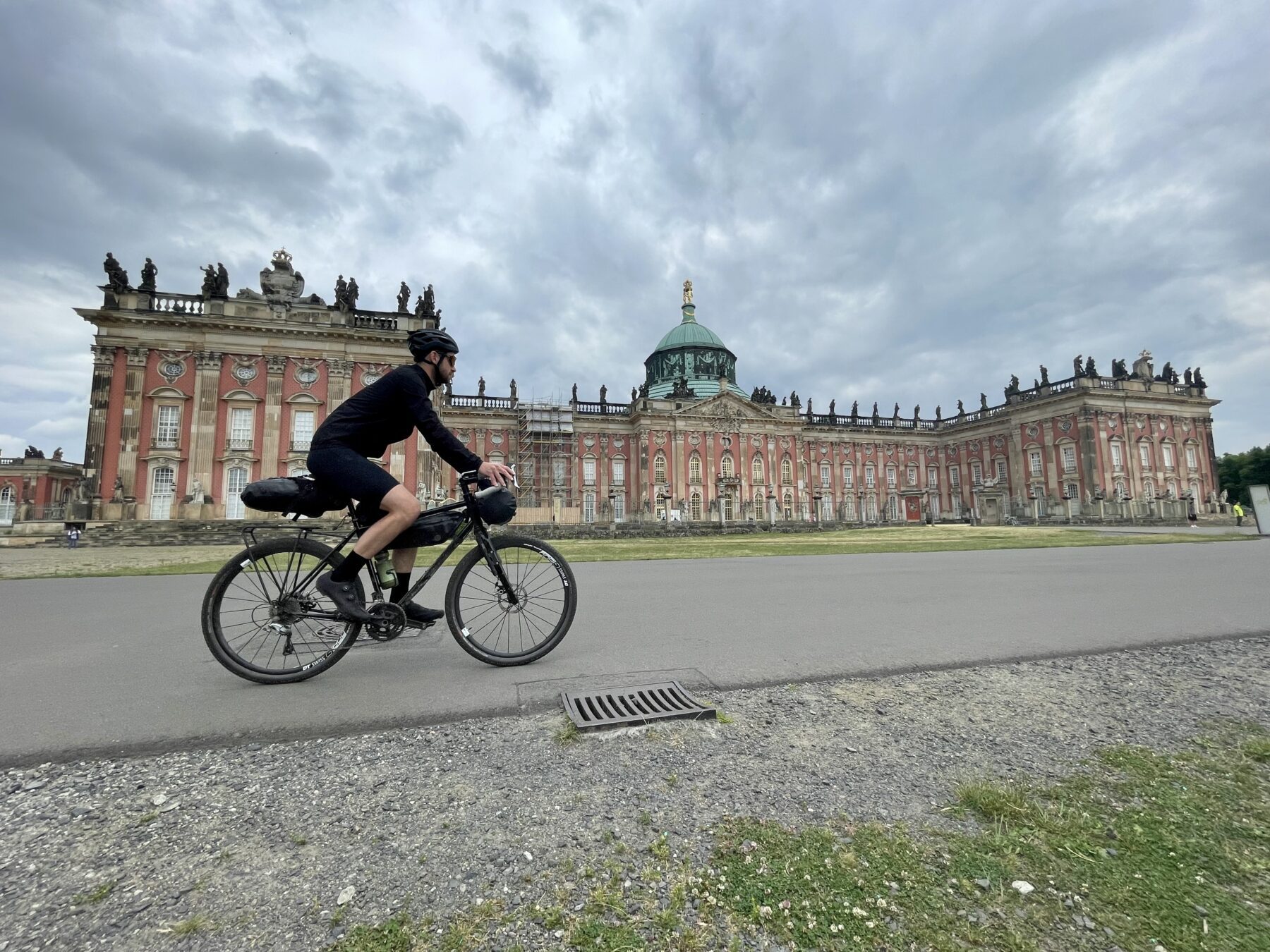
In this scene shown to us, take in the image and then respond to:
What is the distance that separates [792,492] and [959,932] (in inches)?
2020

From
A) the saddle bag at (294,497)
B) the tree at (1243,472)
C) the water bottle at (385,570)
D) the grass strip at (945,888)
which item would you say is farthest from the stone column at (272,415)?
the tree at (1243,472)

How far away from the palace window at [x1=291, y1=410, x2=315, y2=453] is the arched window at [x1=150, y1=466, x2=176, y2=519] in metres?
5.80

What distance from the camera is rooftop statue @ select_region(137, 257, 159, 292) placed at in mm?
29078

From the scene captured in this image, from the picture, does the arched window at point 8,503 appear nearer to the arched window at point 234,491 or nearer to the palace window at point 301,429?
the arched window at point 234,491

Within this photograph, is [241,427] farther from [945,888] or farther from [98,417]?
[945,888]

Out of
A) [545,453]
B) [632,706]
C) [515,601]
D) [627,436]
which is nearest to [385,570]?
[515,601]

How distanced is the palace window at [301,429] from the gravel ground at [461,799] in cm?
3128

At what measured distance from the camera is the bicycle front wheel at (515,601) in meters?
3.28

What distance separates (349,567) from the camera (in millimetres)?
3025

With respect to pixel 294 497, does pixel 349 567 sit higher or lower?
lower

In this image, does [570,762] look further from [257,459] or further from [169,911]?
[257,459]

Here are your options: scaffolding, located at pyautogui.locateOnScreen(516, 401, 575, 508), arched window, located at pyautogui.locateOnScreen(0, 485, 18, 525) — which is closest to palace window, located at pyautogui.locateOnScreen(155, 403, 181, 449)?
scaffolding, located at pyautogui.locateOnScreen(516, 401, 575, 508)

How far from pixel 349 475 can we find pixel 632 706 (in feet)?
6.44

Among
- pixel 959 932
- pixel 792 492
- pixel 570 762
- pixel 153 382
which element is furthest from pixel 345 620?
pixel 792 492
